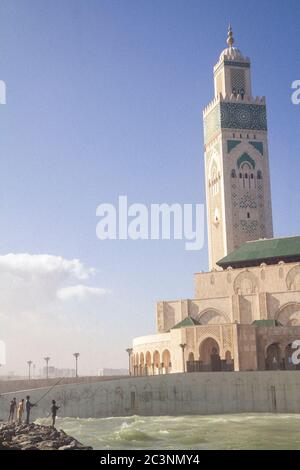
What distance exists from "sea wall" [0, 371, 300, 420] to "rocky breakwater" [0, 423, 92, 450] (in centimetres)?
1282

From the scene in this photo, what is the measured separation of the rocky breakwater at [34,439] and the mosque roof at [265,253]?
3493 centimetres

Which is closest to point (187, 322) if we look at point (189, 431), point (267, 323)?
point (267, 323)

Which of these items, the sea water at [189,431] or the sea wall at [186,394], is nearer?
the sea water at [189,431]

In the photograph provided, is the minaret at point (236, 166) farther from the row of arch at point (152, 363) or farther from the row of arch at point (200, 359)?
the row of arch at point (200, 359)

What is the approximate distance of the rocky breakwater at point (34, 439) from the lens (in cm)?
2212

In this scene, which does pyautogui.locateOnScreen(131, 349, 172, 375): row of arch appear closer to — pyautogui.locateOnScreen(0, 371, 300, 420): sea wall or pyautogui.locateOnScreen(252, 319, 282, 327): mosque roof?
pyautogui.locateOnScreen(252, 319, 282, 327): mosque roof

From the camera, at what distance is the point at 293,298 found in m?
52.5

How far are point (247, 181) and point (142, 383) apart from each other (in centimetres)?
3555

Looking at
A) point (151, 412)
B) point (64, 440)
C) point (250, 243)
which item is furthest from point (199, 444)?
point (250, 243)

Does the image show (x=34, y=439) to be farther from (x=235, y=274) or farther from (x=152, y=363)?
(x=235, y=274)

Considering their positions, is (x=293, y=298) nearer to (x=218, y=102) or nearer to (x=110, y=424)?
(x=110, y=424)

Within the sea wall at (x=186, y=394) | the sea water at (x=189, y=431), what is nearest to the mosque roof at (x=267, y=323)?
the sea wall at (x=186, y=394)

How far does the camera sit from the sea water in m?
26.7

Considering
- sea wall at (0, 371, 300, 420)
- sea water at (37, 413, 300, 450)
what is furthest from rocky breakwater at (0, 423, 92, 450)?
sea wall at (0, 371, 300, 420)
